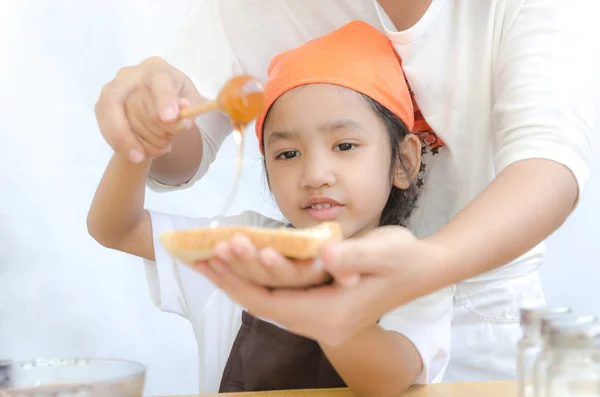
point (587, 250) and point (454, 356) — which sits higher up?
point (587, 250)

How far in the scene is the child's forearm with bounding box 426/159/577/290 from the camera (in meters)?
0.77

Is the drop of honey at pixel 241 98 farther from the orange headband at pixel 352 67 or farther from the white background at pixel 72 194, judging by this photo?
the white background at pixel 72 194

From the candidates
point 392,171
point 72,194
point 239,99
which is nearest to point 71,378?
point 239,99

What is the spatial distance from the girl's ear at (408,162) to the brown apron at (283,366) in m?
0.30

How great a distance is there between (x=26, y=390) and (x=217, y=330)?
2.00ft

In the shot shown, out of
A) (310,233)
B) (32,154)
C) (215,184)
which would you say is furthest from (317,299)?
(32,154)

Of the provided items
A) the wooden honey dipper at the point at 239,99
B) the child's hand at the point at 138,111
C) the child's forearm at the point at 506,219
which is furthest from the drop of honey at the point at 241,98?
the child's forearm at the point at 506,219

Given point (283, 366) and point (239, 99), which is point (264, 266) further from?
point (283, 366)

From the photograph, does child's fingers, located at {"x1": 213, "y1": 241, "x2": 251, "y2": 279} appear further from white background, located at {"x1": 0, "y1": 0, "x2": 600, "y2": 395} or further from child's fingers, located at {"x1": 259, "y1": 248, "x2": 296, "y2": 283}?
white background, located at {"x1": 0, "y1": 0, "x2": 600, "y2": 395}

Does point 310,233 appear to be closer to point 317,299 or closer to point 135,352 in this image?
point 317,299

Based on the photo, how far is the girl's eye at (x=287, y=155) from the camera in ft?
3.52

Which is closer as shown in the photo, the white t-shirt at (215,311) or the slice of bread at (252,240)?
the slice of bread at (252,240)

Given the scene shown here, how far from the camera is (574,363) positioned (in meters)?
0.56

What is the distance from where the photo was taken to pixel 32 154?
5.96ft
